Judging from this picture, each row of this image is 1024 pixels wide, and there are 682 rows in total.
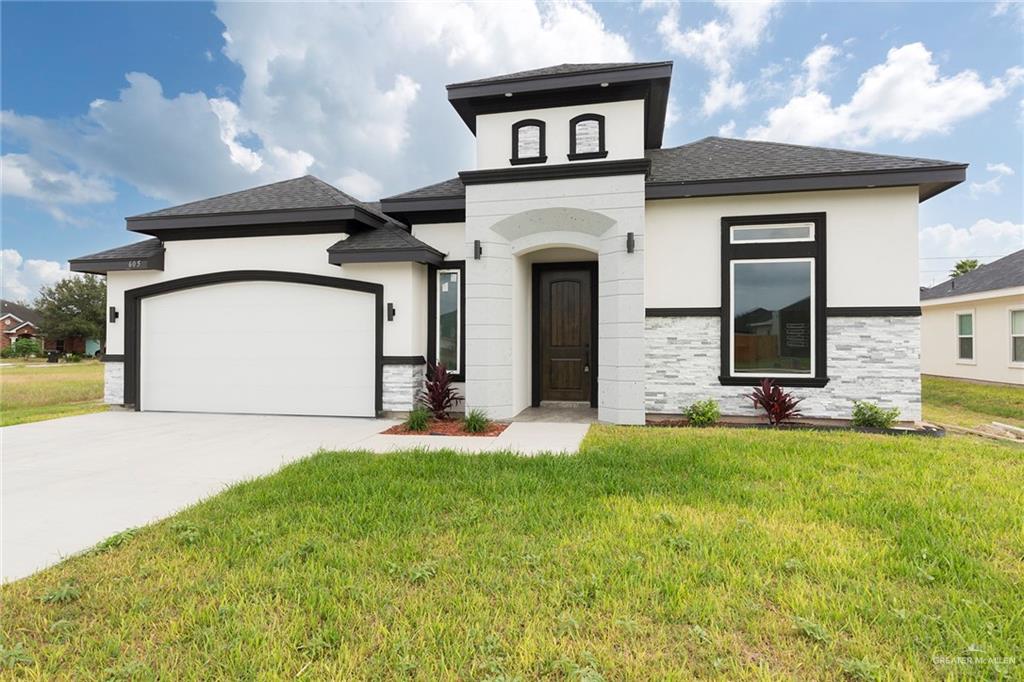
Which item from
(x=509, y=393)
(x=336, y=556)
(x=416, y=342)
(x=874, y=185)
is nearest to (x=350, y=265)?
(x=416, y=342)

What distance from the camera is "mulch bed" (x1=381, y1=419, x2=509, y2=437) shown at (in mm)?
6988

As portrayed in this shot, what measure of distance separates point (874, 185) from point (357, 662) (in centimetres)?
905

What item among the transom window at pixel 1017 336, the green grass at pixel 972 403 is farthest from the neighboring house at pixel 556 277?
the transom window at pixel 1017 336

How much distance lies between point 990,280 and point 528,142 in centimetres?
1659

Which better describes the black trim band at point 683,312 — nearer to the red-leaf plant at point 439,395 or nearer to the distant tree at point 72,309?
the red-leaf plant at point 439,395

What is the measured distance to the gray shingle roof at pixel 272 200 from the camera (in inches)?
341

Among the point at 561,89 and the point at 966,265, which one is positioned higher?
the point at 966,265

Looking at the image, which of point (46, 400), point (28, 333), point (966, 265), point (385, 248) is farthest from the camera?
point (28, 333)

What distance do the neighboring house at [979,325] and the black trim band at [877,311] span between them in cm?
929

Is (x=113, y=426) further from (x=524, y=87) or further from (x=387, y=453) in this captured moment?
(x=524, y=87)

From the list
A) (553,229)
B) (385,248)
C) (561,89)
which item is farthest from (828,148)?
(385,248)

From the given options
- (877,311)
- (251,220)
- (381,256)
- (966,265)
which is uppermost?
(966,265)

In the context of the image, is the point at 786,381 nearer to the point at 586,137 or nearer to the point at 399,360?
the point at 586,137

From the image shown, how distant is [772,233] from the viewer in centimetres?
771
